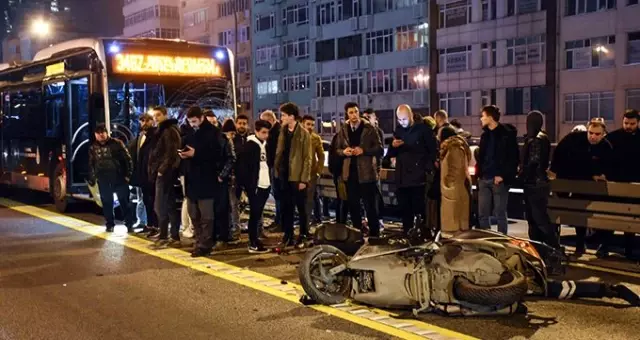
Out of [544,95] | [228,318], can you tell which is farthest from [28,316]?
[544,95]

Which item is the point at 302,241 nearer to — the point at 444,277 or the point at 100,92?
the point at 444,277

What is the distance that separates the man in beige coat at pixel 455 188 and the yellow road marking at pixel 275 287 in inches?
87.2

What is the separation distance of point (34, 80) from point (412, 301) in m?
12.4

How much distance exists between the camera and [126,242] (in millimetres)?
11305

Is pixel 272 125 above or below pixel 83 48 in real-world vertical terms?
below

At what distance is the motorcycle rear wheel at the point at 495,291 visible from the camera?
645 centimetres

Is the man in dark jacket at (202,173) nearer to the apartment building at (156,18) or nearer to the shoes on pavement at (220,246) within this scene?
the shoes on pavement at (220,246)

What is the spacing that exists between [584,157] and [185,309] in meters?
5.44

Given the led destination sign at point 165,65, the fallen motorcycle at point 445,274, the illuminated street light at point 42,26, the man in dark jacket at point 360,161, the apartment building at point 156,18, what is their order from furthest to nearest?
the apartment building at point 156,18 → the illuminated street light at point 42,26 → the led destination sign at point 165,65 → the man in dark jacket at point 360,161 → the fallen motorcycle at point 445,274

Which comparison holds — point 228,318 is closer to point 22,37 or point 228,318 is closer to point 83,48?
point 83,48

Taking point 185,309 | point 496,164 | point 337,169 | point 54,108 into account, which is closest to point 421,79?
point 54,108

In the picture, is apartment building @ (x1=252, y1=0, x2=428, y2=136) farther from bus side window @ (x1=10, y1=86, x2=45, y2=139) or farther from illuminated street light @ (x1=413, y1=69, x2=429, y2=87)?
bus side window @ (x1=10, y1=86, x2=45, y2=139)

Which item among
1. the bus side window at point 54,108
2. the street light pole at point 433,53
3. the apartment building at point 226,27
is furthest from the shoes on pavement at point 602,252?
the apartment building at point 226,27

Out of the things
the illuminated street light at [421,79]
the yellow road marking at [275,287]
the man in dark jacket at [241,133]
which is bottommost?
the yellow road marking at [275,287]
